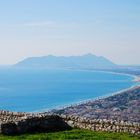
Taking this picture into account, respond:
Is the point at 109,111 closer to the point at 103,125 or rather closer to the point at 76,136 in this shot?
the point at 103,125

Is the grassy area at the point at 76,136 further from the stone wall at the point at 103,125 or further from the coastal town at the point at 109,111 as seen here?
the coastal town at the point at 109,111

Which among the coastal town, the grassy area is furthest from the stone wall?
the coastal town

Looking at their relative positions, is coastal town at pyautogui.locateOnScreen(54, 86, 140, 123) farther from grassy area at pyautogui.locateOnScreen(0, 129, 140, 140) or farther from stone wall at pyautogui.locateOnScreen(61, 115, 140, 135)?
grassy area at pyautogui.locateOnScreen(0, 129, 140, 140)

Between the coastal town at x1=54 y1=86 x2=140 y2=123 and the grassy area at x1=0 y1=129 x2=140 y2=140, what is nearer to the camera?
the grassy area at x1=0 y1=129 x2=140 y2=140

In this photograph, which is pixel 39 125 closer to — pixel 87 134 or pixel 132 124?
pixel 87 134

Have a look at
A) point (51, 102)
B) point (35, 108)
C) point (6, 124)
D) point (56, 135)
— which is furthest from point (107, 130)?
point (51, 102)

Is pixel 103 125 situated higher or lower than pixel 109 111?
lower

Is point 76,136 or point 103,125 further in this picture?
point 103,125

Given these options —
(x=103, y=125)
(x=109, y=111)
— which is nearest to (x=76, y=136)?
(x=103, y=125)

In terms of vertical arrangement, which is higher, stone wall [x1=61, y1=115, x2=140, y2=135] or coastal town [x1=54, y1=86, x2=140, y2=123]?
coastal town [x1=54, y1=86, x2=140, y2=123]
